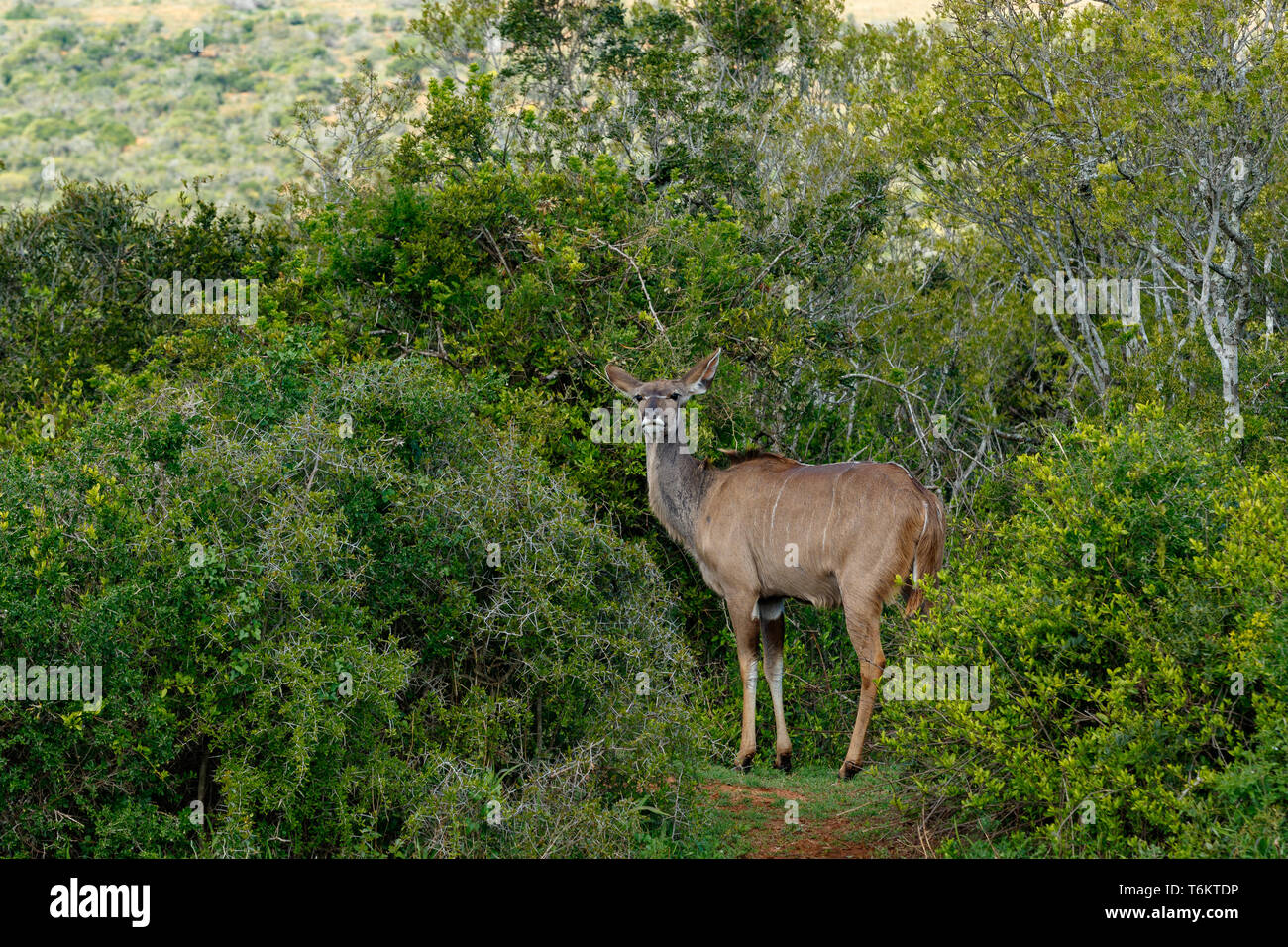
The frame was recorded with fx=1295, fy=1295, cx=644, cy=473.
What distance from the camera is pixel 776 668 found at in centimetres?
901

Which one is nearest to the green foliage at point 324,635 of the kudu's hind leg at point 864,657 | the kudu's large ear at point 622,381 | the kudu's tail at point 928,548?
the kudu's hind leg at point 864,657

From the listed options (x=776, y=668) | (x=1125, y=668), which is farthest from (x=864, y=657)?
(x=1125, y=668)

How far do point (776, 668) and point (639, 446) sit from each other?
195 centimetres

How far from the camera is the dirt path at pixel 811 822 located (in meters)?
6.91

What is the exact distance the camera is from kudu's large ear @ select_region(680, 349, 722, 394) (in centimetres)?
A: 878

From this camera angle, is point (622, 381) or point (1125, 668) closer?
point (1125, 668)

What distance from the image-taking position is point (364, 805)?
6105mm

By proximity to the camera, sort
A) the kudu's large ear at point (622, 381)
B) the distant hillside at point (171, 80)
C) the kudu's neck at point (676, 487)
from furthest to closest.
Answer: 1. the distant hillside at point (171, 80)
2. the kudu's neck at point (676, 487)
3. the kudu's large ear at point (622, 381)

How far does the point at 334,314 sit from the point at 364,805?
15.7 feet

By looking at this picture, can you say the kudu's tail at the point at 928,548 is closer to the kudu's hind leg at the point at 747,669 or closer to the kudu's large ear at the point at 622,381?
the kudu's hind leg at the point at 747,669

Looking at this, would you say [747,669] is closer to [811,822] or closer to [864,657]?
[864,657]

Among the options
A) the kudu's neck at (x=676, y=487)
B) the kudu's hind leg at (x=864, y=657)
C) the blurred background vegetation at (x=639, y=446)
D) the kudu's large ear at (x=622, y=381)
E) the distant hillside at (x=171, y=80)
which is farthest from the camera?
the distant hillside at (x=171, y=80)

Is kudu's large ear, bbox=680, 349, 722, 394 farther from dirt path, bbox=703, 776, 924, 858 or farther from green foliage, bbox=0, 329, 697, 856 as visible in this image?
dirt path, bbox=703, 776, 924, 858

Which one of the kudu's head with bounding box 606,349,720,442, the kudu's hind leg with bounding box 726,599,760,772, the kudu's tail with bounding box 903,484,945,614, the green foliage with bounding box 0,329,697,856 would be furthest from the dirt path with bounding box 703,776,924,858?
the kudu's head with bounding box 606,349,720,442
